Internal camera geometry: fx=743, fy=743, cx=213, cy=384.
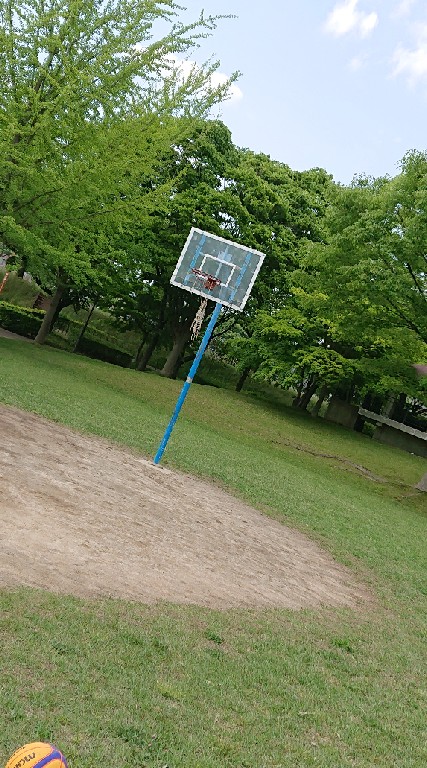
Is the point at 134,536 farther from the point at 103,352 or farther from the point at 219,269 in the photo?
the point at 103,352

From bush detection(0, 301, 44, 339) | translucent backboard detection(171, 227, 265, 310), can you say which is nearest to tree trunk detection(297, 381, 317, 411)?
bush detection(0, 301, 44, 339)

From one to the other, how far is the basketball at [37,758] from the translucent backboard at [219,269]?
1220cm

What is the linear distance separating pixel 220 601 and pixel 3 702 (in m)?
3.65

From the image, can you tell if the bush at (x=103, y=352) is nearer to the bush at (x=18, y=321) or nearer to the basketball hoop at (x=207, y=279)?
the bush at (x=18, y=321)

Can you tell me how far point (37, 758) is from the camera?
286cm

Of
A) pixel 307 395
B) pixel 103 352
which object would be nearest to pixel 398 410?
pixel 307 395

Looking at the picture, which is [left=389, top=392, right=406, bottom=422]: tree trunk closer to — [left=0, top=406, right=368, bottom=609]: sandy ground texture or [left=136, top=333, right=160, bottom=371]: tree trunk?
[left=136, top=333, right=160, bottom=371]: tree trunk

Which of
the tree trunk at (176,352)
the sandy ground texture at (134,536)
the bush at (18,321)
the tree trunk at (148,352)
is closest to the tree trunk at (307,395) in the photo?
the tree trunk at (176,352)

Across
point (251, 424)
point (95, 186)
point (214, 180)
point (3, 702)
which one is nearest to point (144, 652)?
point (3, 702)

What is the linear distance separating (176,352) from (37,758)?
32793 mm

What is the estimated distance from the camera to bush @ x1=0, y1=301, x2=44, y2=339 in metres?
34.2

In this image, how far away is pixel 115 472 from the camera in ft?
39.6

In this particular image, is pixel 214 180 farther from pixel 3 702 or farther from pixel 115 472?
pixel 3 702

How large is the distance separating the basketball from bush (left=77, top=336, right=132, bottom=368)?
35.6m
